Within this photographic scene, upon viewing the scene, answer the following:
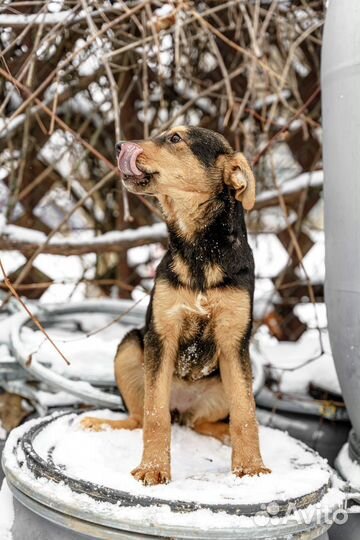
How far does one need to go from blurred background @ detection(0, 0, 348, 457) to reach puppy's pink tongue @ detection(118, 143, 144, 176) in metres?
1.40

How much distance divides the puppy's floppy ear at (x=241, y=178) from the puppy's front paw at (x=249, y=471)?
28.3 inches

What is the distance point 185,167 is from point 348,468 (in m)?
1.15

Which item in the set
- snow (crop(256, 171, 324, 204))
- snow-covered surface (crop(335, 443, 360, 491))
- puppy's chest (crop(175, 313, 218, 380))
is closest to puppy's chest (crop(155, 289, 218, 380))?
puppy's chest (crop(175, 313, 218, 380))

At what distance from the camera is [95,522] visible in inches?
57.2

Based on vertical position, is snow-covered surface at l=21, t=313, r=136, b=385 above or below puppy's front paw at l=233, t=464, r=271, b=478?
below

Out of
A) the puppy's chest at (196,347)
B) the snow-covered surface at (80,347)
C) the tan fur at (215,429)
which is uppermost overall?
the puppy's chest at (196,347)

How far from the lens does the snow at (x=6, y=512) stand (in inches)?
65.4

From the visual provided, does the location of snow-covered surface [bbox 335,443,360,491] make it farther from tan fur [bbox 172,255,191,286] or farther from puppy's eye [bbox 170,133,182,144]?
puppy's eye [bbox 170,133,182,144]

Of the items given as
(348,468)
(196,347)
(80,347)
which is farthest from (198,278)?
(80,347)

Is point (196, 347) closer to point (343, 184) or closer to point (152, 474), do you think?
point (152, 474)

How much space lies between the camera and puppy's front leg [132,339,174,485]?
1606 mm

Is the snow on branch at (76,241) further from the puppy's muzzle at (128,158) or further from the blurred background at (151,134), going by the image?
the puppy's muzzle at (128,158)

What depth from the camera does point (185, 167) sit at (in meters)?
1.72

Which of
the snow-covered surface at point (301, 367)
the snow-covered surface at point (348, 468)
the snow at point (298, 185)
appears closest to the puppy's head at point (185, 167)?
the snow-covered surface at point (348, 468)
